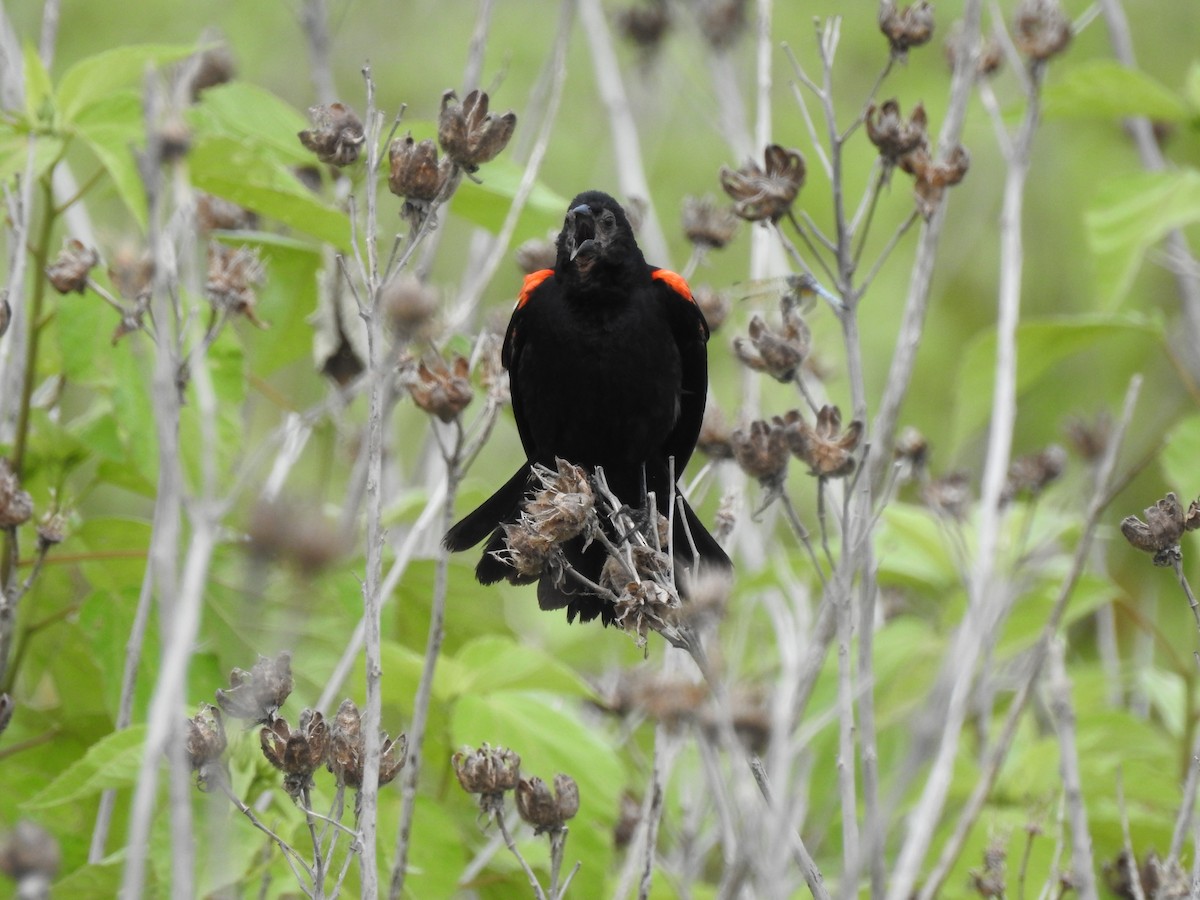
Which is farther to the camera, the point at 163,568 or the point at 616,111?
the point at 616,111

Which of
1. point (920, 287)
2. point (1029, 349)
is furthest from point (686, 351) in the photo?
point (920, 287)

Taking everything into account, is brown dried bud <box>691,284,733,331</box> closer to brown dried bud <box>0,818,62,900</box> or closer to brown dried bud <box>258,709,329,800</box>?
brown dried bud <box>258,709,329,800</box>

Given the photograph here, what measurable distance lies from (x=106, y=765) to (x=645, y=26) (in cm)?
315

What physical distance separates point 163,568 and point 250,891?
1505 millimetres

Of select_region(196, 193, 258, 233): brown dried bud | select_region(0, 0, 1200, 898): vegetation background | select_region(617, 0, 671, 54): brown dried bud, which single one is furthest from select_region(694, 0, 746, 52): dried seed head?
select_region(196, 193, 258, 233): brown dried bud

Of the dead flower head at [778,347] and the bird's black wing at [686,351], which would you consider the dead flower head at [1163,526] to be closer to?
the dead flower head at [778,347]

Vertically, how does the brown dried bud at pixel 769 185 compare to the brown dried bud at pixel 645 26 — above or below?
below

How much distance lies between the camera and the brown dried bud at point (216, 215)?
3.30m

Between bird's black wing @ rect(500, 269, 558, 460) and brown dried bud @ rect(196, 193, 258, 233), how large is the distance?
73 centimetres

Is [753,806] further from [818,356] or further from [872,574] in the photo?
[818,356]

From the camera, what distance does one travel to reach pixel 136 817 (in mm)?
1407

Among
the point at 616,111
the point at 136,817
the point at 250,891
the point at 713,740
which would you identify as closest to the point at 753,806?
the point at 713,740

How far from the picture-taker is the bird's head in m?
3.34

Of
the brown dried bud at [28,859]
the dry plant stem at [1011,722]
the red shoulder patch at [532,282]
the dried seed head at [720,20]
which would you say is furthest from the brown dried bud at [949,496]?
the brown dried bud at [28,859]
